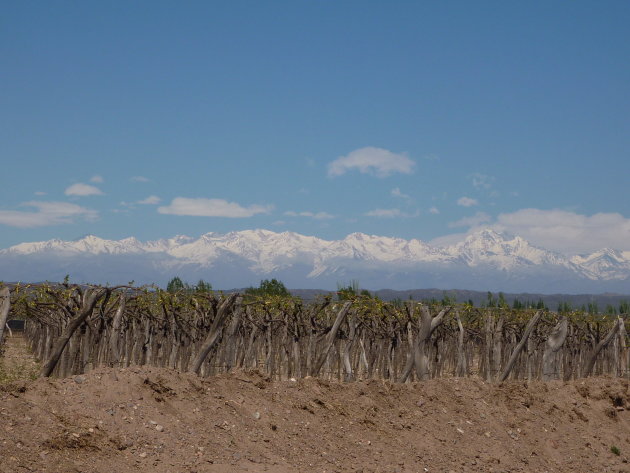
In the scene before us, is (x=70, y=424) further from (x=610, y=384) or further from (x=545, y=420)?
(x=610, y=384)

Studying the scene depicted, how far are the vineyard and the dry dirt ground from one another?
5.95 feet

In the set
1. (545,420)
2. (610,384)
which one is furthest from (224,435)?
(610,384)

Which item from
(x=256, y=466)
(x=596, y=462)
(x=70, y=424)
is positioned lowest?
(x=596, y=462)

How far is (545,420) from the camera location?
15.2 m

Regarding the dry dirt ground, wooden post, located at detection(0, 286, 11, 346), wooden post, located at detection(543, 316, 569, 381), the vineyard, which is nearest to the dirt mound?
the dry dirt ground

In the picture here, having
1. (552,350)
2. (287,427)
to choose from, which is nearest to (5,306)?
(287,427)

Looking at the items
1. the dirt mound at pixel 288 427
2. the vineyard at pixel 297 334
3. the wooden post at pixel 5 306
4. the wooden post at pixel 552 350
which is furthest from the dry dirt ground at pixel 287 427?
the wooden post at pixel 552 350

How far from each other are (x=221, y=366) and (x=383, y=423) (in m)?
7.39

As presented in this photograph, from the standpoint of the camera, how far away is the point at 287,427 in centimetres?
1166

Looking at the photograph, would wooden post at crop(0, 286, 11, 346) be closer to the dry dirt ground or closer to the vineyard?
the vineyard

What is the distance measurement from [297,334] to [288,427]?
491 inches

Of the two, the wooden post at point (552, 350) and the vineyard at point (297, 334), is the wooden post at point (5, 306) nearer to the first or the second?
the vineyard at point (297, 334)

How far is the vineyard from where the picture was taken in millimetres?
16688

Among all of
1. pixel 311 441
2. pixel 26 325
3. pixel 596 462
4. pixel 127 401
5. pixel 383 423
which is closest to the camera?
pixel 127 401
